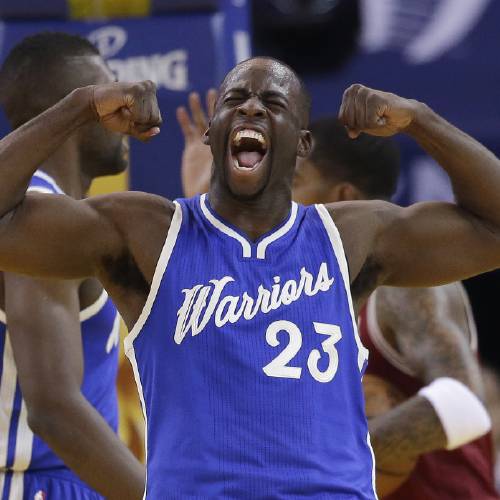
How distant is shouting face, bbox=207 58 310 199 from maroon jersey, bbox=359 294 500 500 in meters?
1.36

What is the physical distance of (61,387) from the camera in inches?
132

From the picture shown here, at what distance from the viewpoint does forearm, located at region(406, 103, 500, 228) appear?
316cm

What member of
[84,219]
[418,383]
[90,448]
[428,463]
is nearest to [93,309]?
[90,448]

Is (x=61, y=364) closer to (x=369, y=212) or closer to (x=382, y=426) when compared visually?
(x=369, y=212)

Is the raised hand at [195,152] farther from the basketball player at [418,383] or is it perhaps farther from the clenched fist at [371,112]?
the clenched fist at [371,112]

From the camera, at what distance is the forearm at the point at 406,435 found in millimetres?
4004

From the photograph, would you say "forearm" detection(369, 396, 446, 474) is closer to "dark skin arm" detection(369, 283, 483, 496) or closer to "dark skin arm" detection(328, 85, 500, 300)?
"dark skin arm" detection(369, 283, 483, 496)

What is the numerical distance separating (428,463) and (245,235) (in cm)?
170

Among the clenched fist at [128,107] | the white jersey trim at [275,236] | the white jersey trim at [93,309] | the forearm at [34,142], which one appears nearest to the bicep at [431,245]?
the white jersey trim at [275,236]

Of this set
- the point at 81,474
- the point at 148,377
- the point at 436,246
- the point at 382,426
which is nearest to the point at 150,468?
the point at 148,377

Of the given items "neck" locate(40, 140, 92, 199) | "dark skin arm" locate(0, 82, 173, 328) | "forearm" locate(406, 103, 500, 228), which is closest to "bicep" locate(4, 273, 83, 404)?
"dark skin arm" locate(0, 82, 173, 328)

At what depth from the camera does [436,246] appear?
3145mm

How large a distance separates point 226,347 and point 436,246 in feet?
2.04

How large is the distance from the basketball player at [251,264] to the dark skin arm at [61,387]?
1.27ft
